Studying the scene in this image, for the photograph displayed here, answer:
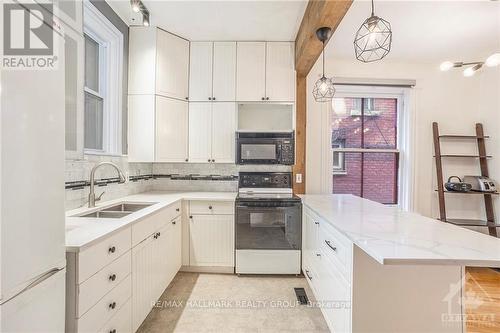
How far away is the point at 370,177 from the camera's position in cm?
337

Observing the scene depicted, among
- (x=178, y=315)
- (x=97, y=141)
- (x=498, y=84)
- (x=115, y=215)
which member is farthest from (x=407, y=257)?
(x=498, y=84)

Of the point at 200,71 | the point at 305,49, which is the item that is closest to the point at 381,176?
the point at 305,49

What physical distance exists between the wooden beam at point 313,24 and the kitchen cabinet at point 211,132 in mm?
936

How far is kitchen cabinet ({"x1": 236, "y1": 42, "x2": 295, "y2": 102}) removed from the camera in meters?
2.87

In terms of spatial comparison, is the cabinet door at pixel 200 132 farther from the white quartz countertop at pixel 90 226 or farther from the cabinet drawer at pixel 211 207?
the white quartz countertop at pixel 90 226

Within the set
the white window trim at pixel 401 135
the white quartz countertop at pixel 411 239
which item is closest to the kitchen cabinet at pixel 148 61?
the white window trim at pixel 401 135

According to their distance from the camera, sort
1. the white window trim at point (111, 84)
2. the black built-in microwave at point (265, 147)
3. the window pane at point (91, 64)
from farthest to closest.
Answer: the black built-in microwave at point (265, 147) → the white window trim at point (111, 84) → the window pane at point (91, 64)

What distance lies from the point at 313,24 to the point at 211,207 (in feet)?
6.48

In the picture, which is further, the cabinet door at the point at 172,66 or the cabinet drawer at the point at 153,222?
the cabinet door at the point at 172,66

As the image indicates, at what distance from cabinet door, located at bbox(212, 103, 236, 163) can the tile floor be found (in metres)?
1.36

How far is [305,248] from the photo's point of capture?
250cm

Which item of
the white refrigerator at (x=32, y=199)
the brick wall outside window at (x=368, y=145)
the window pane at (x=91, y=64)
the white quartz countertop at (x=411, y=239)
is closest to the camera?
the white refrigerator at (x=32, y=199)

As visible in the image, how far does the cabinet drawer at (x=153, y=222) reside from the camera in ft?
5.49

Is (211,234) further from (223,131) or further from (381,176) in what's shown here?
(381,176)
